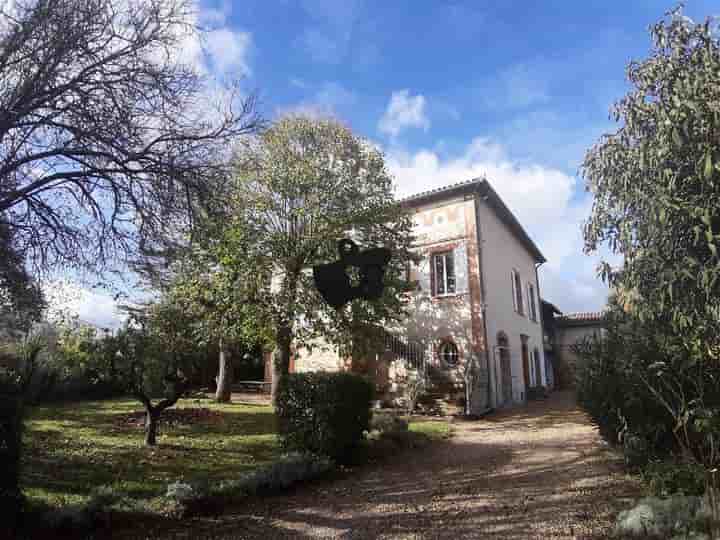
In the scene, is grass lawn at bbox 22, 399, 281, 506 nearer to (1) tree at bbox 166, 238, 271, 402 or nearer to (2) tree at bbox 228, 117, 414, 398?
(1) tree at bbox 166, 238, 271, 402

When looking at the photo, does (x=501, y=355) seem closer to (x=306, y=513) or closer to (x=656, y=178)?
(x=306, y=513)

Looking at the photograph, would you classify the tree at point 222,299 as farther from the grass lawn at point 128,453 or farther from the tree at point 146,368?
the tree at point 146,368

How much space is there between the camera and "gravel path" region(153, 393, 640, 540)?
480 centimetres

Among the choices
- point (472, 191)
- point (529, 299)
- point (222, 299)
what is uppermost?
point (472, 191)

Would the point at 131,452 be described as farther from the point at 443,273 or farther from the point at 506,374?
the point at 506,374

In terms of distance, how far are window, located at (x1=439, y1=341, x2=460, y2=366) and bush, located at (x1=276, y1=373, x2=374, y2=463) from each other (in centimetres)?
750

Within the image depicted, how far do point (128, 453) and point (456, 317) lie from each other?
10129mm

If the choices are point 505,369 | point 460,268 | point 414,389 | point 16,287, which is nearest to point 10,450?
point 16,287

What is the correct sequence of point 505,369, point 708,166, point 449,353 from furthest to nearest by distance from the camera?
point 505,369, point 449,353, point 708,166

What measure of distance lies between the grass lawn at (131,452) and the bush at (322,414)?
0.73m

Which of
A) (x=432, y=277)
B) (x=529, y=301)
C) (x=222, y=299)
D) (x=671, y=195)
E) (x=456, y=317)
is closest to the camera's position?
(x=671, y=195)

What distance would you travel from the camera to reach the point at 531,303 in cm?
2205

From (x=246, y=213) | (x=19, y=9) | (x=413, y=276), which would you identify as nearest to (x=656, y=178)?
(x=19, y=9)

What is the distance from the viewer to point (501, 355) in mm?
16344
